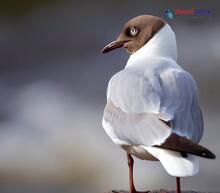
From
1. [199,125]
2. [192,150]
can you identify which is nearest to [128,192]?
[199,125]

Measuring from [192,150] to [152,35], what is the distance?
2.32 feet

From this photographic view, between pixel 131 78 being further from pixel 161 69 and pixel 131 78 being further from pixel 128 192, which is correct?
pixel 128 192

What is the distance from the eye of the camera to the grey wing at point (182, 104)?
5.57 feet

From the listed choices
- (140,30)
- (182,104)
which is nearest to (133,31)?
(140,30)

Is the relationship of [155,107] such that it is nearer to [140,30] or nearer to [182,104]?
[182,104]

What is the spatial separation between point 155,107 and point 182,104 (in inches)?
4.0

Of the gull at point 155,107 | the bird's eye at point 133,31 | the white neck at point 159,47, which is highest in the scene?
the bird's eye at point 133,31

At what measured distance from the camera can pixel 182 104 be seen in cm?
180

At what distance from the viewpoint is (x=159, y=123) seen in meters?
1.67
